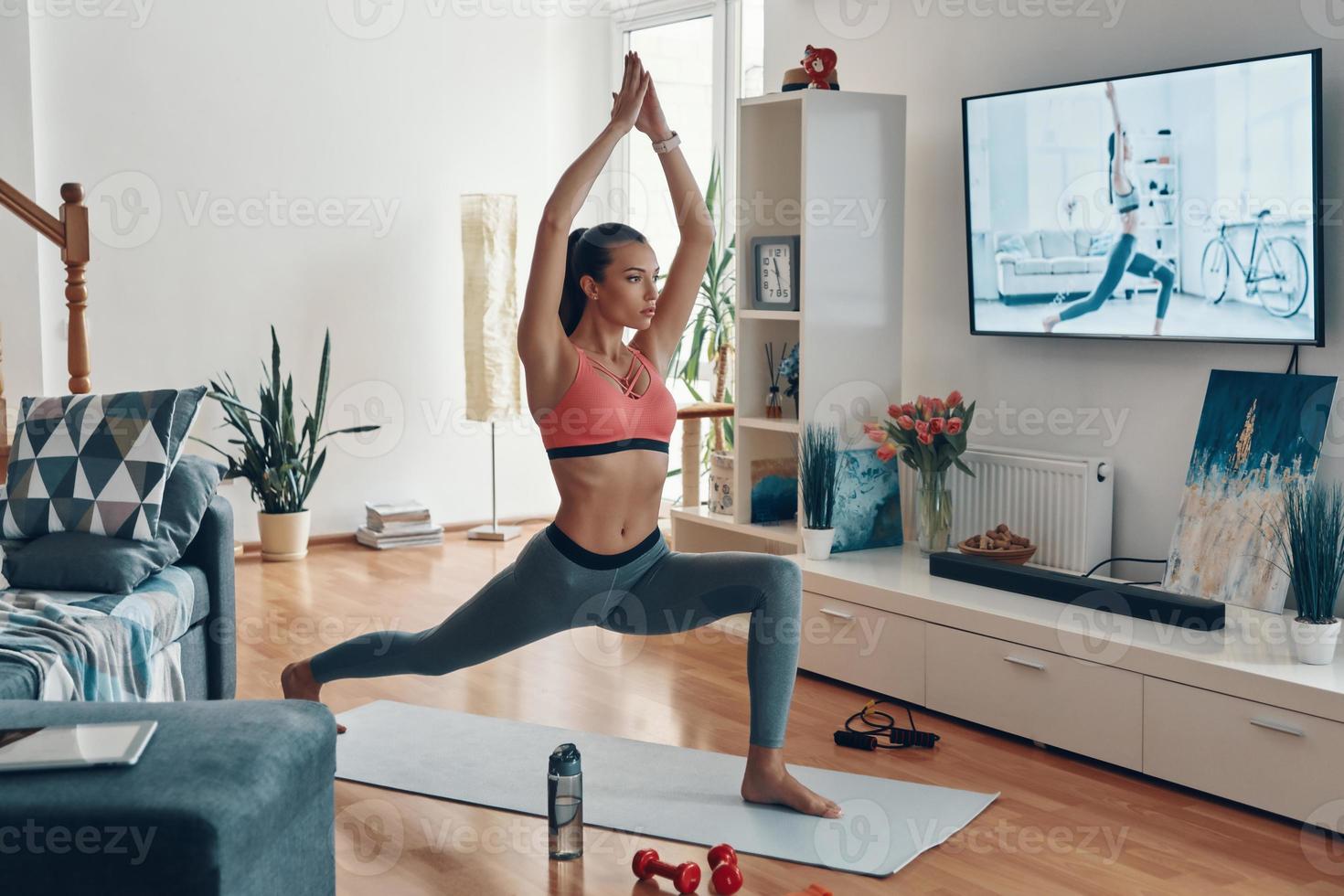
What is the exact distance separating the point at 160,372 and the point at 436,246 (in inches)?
54.6

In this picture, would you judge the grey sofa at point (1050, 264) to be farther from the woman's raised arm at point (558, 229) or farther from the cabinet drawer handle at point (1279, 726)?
the woman's raised arm at point (558, 229)

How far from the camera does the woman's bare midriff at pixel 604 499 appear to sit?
2.75m

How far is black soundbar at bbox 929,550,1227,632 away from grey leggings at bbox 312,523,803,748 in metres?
1.01

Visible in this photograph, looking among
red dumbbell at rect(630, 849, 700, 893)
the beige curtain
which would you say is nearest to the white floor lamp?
the beige curtain

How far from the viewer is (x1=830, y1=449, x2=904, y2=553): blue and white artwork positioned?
166 inches

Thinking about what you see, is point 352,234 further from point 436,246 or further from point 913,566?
point 913,566

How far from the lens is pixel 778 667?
8.97 feet

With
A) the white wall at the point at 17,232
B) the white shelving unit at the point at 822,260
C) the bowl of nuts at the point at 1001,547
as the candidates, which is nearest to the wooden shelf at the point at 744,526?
the white shelving unit at the point at 822,260

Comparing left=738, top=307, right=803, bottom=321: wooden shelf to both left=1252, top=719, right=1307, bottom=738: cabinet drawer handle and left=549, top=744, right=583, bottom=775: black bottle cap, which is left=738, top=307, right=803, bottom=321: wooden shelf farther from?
left=549, top=744, right=583, bottom=775: black bottle cap

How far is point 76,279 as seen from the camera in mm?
4430

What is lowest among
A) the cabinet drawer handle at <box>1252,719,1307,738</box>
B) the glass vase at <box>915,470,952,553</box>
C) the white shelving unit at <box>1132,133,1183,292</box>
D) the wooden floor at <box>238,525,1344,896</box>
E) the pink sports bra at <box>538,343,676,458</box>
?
the wooden floor at <box>238,525,1344,896</box>

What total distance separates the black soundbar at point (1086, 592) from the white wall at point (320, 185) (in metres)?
3.15

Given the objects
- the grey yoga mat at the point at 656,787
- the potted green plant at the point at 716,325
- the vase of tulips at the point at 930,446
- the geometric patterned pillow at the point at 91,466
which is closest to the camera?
the grey yoga mat at the point at 656,787

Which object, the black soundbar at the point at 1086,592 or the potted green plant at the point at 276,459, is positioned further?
the potted green plant at the point at 276,459
